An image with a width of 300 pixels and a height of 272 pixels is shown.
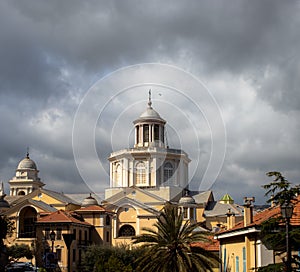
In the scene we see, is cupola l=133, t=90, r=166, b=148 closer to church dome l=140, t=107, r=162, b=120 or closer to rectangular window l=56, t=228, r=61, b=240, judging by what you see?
church dome l=140, t=107, r=162, b=120

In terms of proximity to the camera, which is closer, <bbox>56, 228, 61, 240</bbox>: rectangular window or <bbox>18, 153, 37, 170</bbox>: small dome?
<bbox>56, 228, 61, 240</bbox>: rectangular window

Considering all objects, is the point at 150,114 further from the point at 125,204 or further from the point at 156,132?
the point at 125,204

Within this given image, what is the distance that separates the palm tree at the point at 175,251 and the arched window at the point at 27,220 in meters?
51.6

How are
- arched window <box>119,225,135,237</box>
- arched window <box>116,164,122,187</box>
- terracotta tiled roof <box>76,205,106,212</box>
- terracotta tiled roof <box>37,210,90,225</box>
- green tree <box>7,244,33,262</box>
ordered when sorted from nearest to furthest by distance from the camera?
1. green tree <box>7,244,33,262</box>
2. terracotta tiled roof <box>37,210,90,225</box>
3. terracotta tiled roof <box>76,205,106,212</box>
4. arched window <box>119,225,135,237</box>
5. arched window <box>116,164,122,187</box>

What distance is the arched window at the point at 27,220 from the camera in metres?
85.7

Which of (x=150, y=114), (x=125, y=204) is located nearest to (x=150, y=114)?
(x=150, y=114)

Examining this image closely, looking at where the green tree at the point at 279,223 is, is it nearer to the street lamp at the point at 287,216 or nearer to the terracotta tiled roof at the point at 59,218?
the street lamp at the point at 287,216

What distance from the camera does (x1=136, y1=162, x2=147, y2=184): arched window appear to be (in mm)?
93438

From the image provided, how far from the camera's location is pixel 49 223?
79125 millimetres

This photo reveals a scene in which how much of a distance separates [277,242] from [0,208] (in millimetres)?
70234

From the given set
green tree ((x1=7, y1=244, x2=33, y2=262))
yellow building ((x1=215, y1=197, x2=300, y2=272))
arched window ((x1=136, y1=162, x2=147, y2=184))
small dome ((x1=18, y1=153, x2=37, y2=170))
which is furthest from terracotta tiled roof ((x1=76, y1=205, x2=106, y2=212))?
yellow building ((x1=215, y1=197, x2=300, y2=272))

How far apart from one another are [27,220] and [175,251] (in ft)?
182

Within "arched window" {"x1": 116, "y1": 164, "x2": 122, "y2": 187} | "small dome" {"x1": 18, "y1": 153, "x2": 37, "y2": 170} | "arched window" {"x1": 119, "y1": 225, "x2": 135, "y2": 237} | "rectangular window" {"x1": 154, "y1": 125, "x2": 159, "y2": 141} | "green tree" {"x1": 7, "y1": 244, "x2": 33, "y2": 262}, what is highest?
"rectangular window" {"x1": 154, "y1": 125, "x2": 159, "y2": 141}

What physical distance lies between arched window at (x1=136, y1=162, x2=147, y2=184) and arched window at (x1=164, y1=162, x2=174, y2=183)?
3.37m
